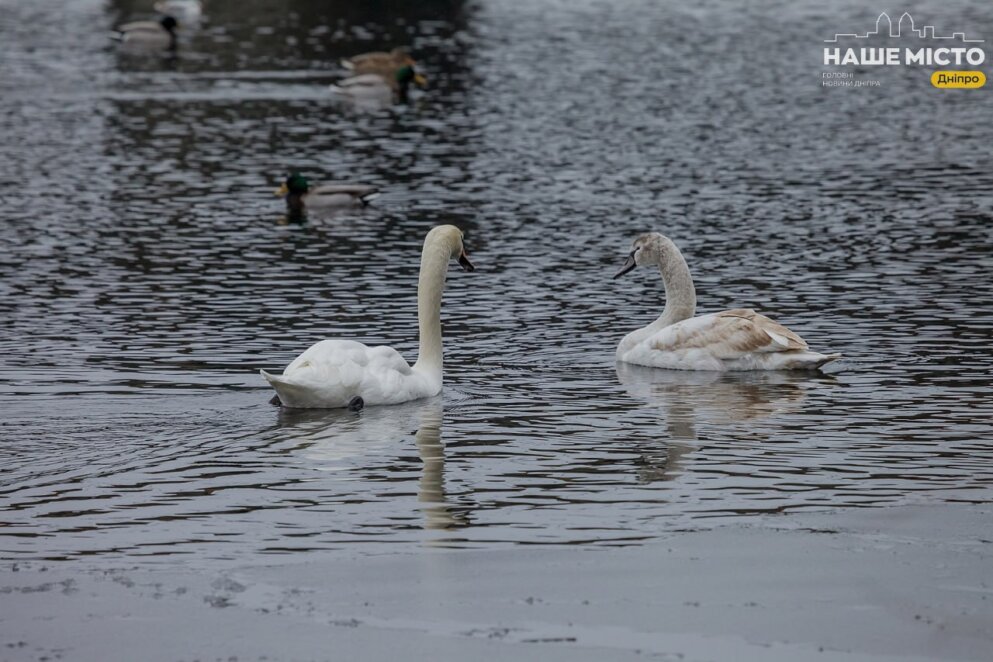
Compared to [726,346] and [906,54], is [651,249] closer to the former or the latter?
[726,346]

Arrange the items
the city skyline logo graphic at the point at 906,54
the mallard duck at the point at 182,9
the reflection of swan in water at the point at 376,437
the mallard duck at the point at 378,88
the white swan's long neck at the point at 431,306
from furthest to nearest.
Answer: the mallard duck at the point at 182,9 → the city skyline logo graphic at the point at 906,54 → the mallard duck at the point at 378,88 → the white swan's long neck at the point at 431,306 → the reflection of swan in water at the point at 376,437

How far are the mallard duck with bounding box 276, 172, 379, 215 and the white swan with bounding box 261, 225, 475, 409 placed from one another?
12252 mm

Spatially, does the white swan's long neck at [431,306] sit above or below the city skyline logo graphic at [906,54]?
below

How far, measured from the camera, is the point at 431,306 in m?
15.1

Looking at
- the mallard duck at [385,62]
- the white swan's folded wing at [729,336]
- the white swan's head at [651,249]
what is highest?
the mallard duck at [385,62]

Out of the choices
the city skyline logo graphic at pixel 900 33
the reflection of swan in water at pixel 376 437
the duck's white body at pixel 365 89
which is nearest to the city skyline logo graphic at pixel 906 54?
the city skyline logo graphic at pixel 900 33

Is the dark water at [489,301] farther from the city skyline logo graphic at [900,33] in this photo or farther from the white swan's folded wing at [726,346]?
the city skyline logo graphic at [900,33]

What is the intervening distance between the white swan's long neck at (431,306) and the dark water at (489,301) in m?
0.45

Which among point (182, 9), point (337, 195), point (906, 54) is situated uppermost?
point (182, 9)

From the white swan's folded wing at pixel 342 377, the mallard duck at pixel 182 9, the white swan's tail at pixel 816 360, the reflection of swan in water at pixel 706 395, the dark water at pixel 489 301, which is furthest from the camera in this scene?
the mallard duck at pixel 182 9

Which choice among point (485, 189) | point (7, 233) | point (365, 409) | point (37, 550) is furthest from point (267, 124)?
point (37, 550)

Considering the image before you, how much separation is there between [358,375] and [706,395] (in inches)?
120

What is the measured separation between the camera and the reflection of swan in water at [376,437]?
38.0 feet

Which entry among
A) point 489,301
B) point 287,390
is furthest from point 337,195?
point 287,390
